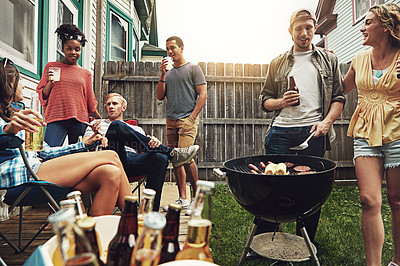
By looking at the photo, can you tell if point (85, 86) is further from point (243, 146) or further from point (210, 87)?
point (243, 146)

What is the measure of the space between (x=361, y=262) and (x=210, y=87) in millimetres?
3863

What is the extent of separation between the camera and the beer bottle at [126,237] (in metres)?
0.56

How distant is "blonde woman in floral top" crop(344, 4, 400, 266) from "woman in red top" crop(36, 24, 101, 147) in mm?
2384

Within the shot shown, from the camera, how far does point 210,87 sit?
17.0 ft

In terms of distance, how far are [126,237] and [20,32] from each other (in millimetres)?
3277

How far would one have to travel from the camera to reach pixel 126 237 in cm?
58

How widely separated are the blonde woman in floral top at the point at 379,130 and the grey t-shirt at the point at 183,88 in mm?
1808

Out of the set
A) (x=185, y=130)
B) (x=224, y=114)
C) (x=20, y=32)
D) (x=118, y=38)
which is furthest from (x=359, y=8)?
(x=20, y=32)

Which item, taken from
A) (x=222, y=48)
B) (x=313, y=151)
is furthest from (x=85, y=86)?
(x=222, y=48)

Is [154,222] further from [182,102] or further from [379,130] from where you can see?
[182,102]

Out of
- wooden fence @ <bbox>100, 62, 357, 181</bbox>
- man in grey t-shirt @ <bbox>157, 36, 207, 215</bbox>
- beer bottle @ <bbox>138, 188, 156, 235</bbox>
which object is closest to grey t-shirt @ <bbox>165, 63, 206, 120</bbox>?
man in grey t-shirt @ <bbox>157, 36, 207, 215</bbox>

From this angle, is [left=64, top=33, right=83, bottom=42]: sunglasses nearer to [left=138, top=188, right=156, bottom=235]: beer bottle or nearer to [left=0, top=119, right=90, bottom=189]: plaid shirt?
[left=0, top=119, right=90, bottom=189]: plaid shirt

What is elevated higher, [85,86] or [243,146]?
[85,86]

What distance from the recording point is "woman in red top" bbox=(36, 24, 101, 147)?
8.41ft
